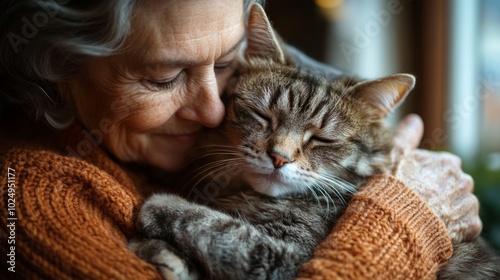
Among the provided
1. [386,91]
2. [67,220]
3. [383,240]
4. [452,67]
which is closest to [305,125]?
[386,91]

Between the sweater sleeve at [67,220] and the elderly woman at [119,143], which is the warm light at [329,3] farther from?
the sweater sleeve at [67,220]

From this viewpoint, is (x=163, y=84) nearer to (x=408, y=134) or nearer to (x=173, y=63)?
(x=173, y=63)

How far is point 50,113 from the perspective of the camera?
4.78 feet

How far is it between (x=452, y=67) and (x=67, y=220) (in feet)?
7.54

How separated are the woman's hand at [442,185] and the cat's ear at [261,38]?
54cm

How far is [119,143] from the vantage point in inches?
62.0

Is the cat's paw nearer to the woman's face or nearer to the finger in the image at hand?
the woman's face

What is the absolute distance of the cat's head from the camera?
149cm

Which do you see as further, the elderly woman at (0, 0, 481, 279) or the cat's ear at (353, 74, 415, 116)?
the cat's ear at (353, 74, 415, 116)

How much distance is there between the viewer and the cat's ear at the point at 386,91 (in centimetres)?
152

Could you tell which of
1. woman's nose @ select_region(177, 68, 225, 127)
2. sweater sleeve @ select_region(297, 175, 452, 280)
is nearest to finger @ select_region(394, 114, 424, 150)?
sweater sleeve @ select_region(297, 175, 452, 280)

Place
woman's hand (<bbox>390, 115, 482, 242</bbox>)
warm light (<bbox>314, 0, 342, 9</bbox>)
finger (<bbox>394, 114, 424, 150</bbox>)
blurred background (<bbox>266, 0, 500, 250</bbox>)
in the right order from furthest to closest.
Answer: warm light (<bbox>314, 0, 342, 9</bbox>) < blurred background (<bbox>266, 0, 500, 250</bbox>) < finger (<bbox>394, 114, 424, 150</bbox>) < woman's hand (<bbox>390, 115, 482, 242</bbox>)

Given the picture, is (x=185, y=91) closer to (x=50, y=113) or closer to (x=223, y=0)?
(x=223, y=0)

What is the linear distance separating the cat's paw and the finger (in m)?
0.90
